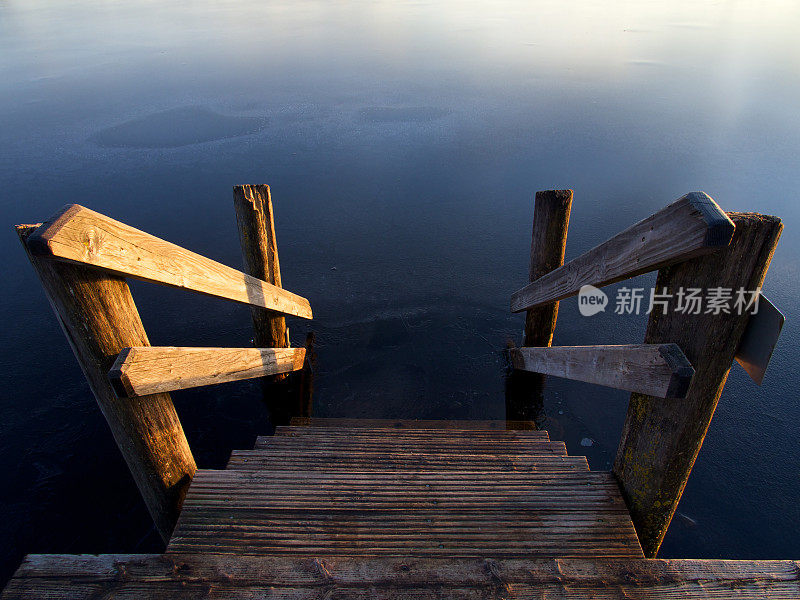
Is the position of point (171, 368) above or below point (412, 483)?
above

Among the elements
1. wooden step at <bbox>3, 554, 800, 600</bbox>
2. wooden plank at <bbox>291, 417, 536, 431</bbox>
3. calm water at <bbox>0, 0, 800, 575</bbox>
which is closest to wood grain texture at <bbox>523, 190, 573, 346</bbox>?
wooden plank at <bbox>291, 417, 536, 431</bbox>

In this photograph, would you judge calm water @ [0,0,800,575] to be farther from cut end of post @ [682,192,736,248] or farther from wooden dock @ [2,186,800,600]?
cut end of post @ [682,192,736,248]

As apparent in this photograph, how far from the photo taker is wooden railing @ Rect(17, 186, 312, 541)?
188cm

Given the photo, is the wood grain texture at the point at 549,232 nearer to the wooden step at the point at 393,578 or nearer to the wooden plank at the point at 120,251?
the wooden step at the point at 393,578

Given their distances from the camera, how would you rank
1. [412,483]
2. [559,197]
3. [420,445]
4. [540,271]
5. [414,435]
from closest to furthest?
[412,483] < [420,445] < [414,435] < [559,197] < [540,271]

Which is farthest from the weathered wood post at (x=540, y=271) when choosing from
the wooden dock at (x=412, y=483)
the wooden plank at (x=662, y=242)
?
the wooden plank at (x=662, y=242)

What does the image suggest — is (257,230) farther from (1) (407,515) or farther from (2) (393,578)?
(2) (393,578)

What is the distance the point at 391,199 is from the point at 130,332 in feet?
24.2

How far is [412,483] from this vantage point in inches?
108

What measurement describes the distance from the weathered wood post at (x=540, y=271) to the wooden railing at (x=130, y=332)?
276cm

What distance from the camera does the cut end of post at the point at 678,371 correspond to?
1933mm

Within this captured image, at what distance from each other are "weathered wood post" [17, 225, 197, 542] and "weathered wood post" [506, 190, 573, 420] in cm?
328

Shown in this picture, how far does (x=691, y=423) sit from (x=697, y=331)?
1.61 ft
